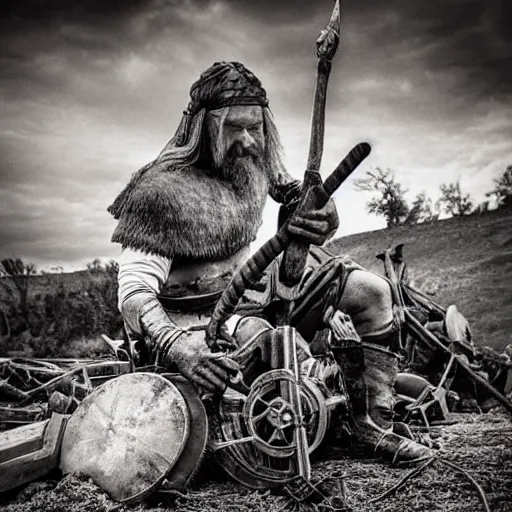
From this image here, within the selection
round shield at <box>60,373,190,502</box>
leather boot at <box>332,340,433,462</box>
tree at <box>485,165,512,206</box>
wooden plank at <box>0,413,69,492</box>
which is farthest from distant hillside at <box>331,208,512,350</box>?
wooden plank at <box>0,413,69,492</box>

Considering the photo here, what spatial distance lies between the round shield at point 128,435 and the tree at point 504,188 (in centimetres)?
207

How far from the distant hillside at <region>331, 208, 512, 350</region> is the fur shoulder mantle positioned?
144 centimetres

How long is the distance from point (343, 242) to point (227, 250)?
171cm

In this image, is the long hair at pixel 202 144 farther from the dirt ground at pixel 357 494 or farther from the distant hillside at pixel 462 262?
the distant hillside at pixel 462 262

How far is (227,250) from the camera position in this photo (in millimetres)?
2139

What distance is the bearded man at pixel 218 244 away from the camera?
201 cm

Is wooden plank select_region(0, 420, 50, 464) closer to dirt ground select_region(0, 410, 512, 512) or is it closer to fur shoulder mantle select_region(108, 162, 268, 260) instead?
dirt ground select_region(0, 410, 512, 512)

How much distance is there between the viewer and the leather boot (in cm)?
196

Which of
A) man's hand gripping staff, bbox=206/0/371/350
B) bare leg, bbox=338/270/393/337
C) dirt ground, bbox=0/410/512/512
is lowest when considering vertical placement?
dirt ground, bbox=0/410/512/512

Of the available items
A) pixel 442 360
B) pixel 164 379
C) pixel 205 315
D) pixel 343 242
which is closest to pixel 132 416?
pixel 164 379

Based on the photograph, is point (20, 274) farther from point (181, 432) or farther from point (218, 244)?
point (181, 432)

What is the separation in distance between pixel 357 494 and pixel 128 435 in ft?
2.11

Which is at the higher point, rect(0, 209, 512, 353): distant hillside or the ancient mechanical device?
rect(0, 209, 512, 353): distant hillside

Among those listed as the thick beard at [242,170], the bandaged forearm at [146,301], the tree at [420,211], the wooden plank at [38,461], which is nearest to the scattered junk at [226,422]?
the wooden plank at [38,461]
